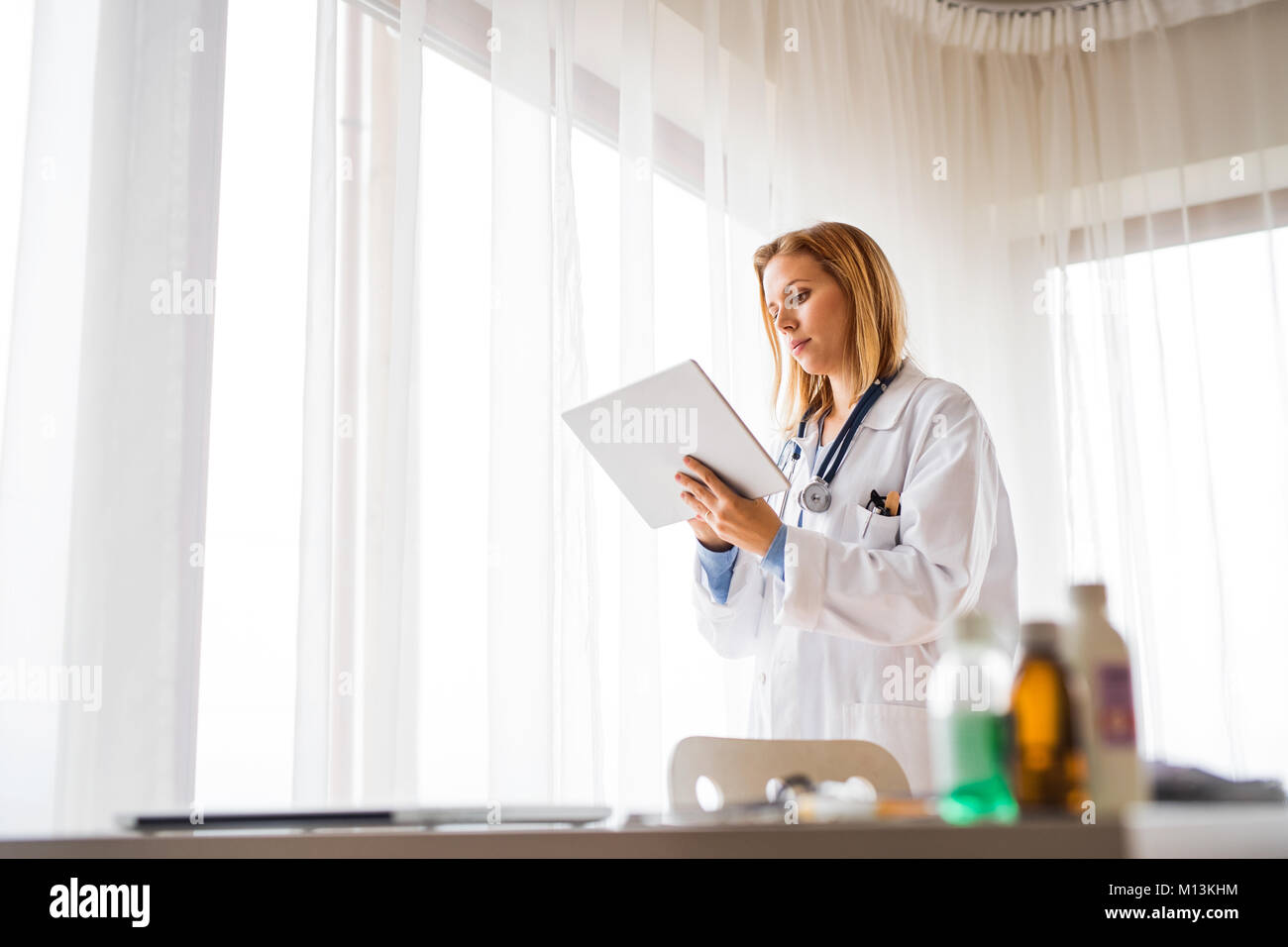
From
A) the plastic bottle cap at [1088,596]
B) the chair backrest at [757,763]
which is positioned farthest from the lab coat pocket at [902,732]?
the plastic bottle cap at [1088,596]

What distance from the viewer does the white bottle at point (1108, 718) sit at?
64cm

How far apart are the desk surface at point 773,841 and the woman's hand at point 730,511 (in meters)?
1.10

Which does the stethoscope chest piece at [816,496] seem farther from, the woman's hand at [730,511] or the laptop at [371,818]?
the laptop at [371,818]

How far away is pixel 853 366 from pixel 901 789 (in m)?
0.93

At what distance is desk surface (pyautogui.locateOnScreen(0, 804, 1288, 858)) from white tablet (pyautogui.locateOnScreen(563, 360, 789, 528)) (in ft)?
3.23

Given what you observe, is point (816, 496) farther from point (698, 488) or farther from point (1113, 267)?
point (1113, 267)

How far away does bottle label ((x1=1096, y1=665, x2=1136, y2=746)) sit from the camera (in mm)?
642

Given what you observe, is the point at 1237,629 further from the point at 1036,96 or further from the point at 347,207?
the point at 347,207

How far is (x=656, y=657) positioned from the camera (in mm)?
2350

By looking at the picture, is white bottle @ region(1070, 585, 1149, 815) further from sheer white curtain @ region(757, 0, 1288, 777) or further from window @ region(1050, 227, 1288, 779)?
window @ region(1050, 227, 1288, 779)

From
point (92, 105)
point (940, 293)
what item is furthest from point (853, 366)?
point (940, 293)

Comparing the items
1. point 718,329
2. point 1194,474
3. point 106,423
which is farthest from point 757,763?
point 1194,474

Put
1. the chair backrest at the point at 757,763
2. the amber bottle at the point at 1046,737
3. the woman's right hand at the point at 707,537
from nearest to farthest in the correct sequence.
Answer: the amber bottle at the point at 1046,737, the chair backrest at the point at 757,763, the woman's right hand at the point at 707,537

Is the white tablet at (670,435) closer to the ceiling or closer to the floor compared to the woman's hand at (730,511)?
closer to the ceiling
